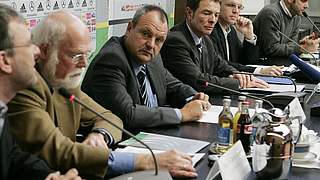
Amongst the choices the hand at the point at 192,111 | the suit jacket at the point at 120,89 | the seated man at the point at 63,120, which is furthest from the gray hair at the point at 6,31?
the hand at the point at 192,111

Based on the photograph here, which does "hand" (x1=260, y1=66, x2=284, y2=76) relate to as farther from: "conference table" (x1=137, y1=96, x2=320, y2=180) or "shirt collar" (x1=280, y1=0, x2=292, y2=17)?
"shirt collar" (x1=280, y1=0, x2=292, y2=17)

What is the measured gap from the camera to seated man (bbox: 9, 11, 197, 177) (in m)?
1.75

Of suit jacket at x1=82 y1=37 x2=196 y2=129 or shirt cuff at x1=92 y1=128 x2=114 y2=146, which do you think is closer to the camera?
shirt cuff at x1=92 y1=128 x2=114 y2=146

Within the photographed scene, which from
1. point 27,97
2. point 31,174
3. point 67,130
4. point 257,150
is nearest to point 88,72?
point 67,130

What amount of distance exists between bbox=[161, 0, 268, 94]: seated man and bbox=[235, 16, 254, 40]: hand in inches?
45.5

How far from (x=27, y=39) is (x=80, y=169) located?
1.47 feet

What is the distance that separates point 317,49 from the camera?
522 centimetres

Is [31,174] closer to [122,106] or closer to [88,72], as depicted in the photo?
[122,106]

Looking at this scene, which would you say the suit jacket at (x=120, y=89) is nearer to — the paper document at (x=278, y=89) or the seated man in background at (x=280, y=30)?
the paper document at (x=278, y=89)

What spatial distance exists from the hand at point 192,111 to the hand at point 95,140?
0.48 m

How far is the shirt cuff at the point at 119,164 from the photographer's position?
5.74 ft

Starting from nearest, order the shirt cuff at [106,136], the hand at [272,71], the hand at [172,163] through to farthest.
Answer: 1. the hand at [172,163]
2. the shirt cuff at [106,136]
3. the hand at [272,71]

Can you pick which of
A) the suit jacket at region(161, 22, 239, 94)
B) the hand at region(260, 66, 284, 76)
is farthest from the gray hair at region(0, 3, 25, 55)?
the hand at region(260, 66, 284, 76)

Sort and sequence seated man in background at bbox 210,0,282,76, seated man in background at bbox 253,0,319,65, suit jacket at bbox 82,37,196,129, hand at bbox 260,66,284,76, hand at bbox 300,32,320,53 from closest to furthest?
suit jacket at bbox 82,37,196,129
hand at bbox 260,66,284,76
seated man in background at bbox 210,0,282,76
seated man in background at bbox 253,0,319,65
hand at bbox 300,32,320,53
